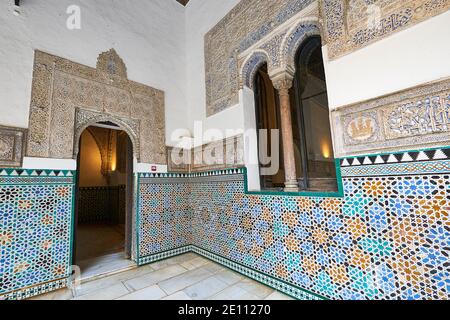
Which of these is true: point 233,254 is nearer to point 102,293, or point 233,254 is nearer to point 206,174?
point 206,174

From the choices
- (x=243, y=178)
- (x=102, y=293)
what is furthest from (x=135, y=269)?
(x=243, y=178)

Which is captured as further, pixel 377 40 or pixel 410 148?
pixel 377 40

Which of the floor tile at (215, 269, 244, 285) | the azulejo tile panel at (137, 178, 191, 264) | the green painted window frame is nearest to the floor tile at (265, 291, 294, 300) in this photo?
the floor tile at (215, 269, 244, 285)

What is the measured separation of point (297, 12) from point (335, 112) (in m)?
1.27

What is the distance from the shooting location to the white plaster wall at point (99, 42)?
2342mm

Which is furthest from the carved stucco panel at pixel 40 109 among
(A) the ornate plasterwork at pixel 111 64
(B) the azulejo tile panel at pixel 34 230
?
(A) the ornate plasterwork at pixel 111 64

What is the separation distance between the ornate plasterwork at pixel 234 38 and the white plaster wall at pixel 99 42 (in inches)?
29.0

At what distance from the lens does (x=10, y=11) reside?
2.41 meters

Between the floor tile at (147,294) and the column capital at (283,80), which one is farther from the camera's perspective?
the column capital at (283,80)

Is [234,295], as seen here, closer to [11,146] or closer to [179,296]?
[179,296]

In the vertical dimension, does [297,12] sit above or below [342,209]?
above

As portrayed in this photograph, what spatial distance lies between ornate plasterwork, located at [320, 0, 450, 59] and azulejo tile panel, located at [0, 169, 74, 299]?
10.7 ft

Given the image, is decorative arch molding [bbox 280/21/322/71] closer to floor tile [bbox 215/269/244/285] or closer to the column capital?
Answer: the column capital

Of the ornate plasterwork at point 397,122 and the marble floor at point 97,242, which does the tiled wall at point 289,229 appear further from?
the marble floor at point 97,242
